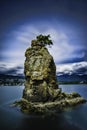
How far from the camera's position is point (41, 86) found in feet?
126

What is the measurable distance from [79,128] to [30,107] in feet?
42.5

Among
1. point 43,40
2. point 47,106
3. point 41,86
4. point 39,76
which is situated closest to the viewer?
point 47,106

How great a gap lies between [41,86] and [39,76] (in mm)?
A: 1826

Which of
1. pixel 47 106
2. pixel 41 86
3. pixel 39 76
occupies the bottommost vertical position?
pixel 47 106

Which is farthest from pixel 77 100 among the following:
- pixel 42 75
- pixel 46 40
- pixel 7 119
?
pixel 7 119

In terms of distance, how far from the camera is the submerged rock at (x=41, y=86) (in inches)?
1425

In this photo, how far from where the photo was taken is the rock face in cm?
3796

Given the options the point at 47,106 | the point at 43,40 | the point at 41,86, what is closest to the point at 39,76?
the point at 41,86

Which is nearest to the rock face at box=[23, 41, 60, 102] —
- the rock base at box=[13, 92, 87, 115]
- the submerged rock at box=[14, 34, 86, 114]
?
the submerged rock at box=[14, 34, 86, 114]

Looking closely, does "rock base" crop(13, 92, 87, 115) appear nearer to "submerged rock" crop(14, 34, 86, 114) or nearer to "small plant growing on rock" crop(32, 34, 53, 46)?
"submerged rock" crop(14, 34, 86, 114)

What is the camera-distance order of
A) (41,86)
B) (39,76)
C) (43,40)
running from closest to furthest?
(41,86) → (39,76) → (43,40)

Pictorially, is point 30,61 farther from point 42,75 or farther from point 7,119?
point 7,119

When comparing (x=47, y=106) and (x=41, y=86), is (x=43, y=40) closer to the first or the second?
(x=41, y=86)

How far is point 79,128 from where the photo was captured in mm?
23453
